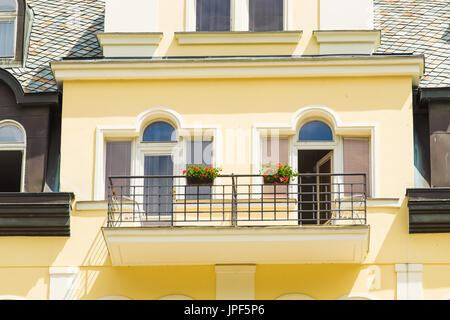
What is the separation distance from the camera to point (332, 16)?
56.5ft

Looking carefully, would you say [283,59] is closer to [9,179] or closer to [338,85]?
[338,85]

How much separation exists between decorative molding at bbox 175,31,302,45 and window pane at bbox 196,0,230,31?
284 millimetres

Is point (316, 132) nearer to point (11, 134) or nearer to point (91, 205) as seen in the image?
point (91, 205)

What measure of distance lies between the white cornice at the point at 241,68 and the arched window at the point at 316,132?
0.90 m

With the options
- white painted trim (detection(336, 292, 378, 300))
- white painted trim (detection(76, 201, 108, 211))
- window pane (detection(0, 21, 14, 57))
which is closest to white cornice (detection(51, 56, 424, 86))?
window pane (detection(0, 21, 14, 57))

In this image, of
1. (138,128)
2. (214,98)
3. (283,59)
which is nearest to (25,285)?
(138,128)

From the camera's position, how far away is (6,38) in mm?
18094

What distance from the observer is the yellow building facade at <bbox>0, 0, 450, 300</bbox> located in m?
15.8

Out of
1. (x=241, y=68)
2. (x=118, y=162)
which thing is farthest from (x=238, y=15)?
(x=118, y=162)

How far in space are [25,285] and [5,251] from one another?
0.68m

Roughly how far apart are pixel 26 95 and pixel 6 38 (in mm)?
1710

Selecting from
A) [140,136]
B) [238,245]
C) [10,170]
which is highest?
[140,136]

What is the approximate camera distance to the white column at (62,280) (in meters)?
16.1

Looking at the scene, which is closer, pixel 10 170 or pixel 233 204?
pixel 233 204
